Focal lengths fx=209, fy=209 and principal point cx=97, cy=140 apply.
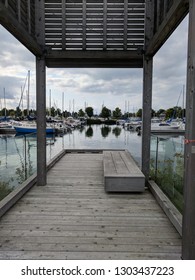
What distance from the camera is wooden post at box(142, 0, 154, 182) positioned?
339 cm

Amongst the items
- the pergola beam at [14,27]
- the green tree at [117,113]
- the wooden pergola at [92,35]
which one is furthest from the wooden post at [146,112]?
the green tree at [117,113]

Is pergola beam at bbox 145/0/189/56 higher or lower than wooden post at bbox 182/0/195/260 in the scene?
higher

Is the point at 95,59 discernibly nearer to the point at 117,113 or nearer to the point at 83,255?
the point at 83,255

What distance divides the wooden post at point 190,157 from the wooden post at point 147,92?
1981mm

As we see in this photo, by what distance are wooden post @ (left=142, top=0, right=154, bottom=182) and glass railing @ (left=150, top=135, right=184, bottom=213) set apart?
276mm

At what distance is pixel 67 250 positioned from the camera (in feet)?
6.25

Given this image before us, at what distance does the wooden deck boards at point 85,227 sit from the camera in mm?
1891

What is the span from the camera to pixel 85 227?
7.60 feet

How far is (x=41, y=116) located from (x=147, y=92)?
190cm

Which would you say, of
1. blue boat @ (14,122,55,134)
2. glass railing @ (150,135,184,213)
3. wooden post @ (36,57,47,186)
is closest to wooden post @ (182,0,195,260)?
glass railing @ (150,135,184,213)

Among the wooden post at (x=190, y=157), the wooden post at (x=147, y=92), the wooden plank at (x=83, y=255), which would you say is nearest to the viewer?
the wooden post at (x=190, y=157)

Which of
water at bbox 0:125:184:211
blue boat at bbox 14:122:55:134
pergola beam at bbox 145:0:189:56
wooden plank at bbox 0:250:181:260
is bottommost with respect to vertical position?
wooden plank at bbox 0:250:181:260

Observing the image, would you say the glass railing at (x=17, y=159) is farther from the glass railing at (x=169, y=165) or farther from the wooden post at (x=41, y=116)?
the glass railing at (x=169, y=165)

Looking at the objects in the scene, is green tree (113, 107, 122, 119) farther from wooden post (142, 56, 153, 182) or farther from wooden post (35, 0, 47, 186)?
wooden post (35, 0, 47, 186)
